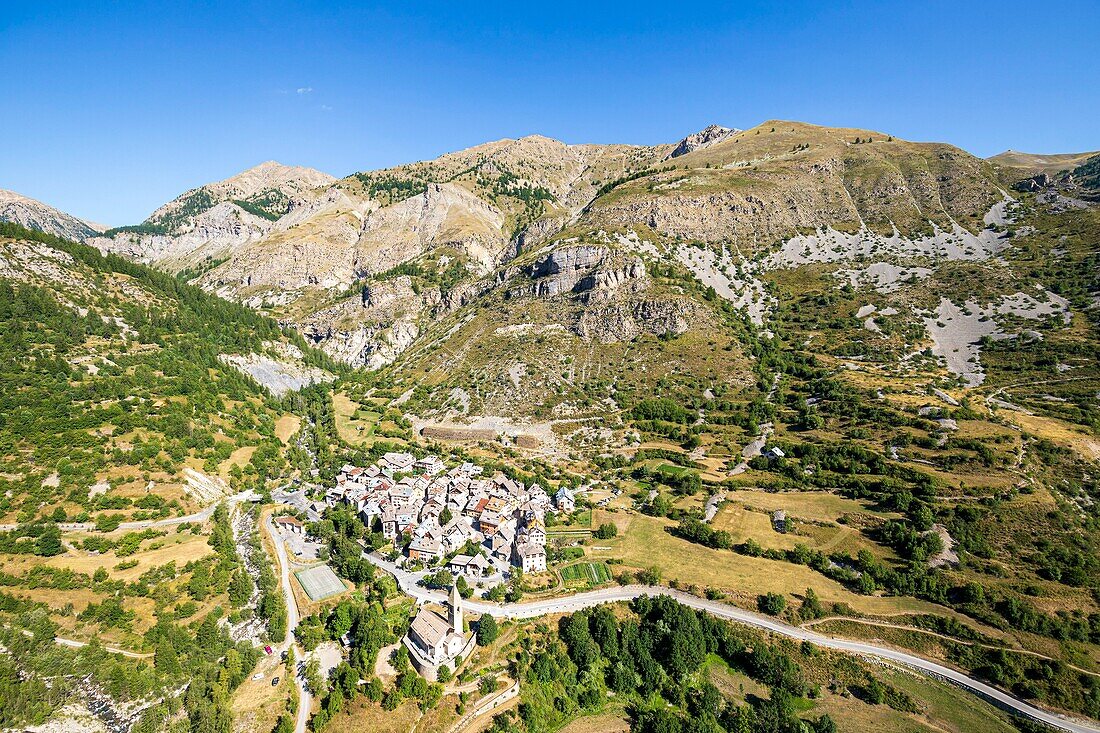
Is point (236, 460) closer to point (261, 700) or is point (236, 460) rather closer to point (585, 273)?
point (261, 700)

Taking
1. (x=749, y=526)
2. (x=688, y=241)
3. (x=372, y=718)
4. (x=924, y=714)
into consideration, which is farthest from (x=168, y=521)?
(x=688, y=241)

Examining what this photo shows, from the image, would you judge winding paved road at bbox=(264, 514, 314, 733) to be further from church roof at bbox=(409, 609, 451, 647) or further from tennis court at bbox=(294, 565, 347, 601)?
church roof at bbox=(409, 609, 451, 647)

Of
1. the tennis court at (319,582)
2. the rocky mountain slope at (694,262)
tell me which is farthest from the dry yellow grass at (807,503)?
the tennis court at (319,582)

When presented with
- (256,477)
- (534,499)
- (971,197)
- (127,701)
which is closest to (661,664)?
(534,499)

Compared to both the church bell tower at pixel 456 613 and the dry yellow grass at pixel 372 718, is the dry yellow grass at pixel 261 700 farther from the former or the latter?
the church bell tower at pixel 456 613

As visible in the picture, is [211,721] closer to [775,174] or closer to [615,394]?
[615,394]

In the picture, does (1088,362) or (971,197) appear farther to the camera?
(971,197)
